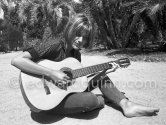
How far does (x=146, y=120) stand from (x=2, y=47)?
16.2 meters

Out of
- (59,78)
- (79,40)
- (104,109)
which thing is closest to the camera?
(59,78)

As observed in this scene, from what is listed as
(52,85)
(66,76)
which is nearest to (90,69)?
(66,76)

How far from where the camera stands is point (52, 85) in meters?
2.65

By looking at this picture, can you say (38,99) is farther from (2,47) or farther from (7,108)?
(2,47)

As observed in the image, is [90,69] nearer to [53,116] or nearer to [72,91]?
[72,91]

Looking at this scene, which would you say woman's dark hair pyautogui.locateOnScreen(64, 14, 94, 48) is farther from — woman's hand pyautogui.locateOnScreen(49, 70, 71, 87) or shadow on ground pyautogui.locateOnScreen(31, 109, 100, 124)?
shadow on ground pyautogui.locateOnScreen(31, 109, 100, 124)

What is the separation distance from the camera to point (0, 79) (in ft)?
16.9

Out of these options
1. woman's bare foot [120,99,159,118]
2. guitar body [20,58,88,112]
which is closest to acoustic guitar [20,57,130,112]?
guitar body [20,58,88,112]

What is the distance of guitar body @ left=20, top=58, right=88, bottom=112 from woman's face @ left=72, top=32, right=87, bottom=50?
223 mm

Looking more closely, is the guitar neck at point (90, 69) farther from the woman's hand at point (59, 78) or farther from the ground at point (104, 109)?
the ground at point (104, 109)

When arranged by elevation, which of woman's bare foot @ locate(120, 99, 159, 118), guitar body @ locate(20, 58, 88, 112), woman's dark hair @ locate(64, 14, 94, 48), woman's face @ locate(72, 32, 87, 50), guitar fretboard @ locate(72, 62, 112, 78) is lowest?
woman's bare foot @ locate(120, 99, 159, 118)

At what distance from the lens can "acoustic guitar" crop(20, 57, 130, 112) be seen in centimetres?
248

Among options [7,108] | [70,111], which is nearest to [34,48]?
[70,111]

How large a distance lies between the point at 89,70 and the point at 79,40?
0.34 meters
